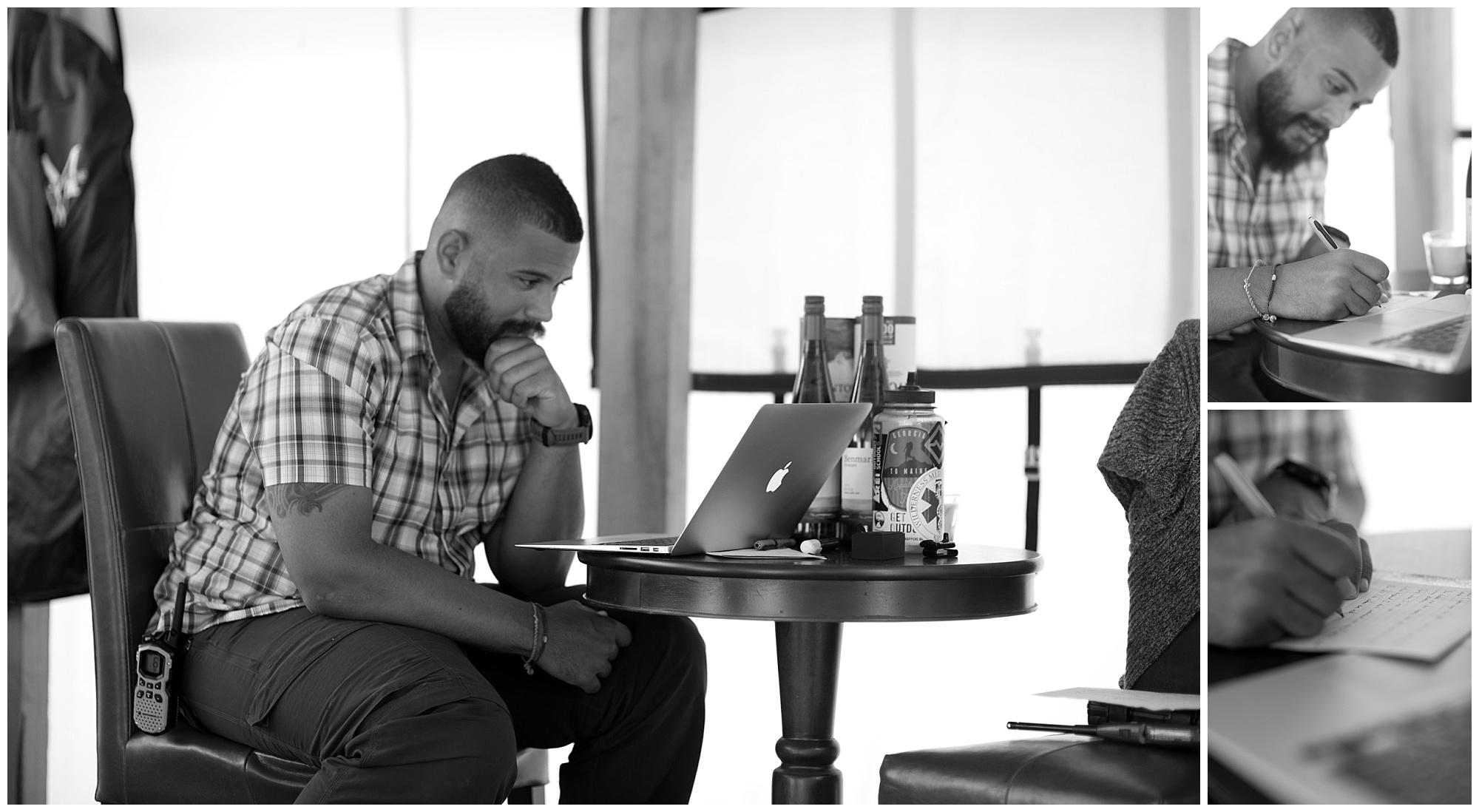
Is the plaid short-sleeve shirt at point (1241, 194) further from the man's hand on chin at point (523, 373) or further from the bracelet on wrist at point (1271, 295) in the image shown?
the man's hand on chin at point (523, 373)

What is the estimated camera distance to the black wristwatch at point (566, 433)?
2096 mm

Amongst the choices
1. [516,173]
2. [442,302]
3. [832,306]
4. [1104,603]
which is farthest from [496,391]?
[1104,603]

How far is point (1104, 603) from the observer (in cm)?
278

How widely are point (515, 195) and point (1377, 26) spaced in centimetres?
123

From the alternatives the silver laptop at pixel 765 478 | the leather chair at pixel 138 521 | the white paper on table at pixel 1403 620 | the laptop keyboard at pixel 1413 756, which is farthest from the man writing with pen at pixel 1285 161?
the leather chair at pixel 138 521

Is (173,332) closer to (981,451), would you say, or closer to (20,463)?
(20,463)

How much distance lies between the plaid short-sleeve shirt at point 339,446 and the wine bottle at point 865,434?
0.65 meters

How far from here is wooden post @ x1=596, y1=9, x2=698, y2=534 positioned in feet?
9.77

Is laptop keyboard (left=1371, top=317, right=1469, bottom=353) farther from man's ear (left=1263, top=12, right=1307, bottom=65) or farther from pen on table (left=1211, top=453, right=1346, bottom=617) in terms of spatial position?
man's ear (left=1263, top=12, right=1307, bottom=65)

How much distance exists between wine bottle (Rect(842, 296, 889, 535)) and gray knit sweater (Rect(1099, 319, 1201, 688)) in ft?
1.03

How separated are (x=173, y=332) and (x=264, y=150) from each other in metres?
1.22

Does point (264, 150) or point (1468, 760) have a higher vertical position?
point (264, 150)

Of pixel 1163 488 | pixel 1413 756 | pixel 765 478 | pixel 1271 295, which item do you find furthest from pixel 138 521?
pixel 1413 756

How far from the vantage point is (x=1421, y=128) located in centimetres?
121
